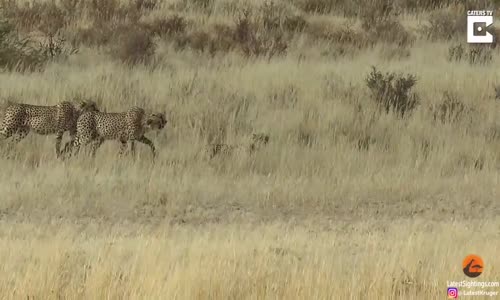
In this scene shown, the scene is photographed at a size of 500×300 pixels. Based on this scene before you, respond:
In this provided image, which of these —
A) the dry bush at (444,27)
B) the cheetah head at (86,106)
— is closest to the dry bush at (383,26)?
the dry bush at (444,27)

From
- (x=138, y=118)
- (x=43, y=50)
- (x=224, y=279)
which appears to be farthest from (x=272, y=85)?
(x=224, y=279)

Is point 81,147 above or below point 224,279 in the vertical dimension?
above

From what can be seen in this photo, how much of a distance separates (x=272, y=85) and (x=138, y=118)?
12.3 ft

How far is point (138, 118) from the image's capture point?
10273mm

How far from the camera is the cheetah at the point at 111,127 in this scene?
1019 centimetres

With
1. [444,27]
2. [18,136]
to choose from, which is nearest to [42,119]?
[18,136]

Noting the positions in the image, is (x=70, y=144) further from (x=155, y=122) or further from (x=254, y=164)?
(x=254, y=164)

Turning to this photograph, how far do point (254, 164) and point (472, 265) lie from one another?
16.4 ft

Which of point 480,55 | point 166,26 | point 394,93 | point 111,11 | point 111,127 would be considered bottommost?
point 111,127

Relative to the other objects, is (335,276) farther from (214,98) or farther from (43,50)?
(43,50)

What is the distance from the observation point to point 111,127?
33.3 feet

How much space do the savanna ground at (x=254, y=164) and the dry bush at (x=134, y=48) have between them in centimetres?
4

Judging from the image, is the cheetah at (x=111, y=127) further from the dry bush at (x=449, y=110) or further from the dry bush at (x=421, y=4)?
the dry bush at (x=421, y=4)

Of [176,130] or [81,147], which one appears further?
[176,130]
